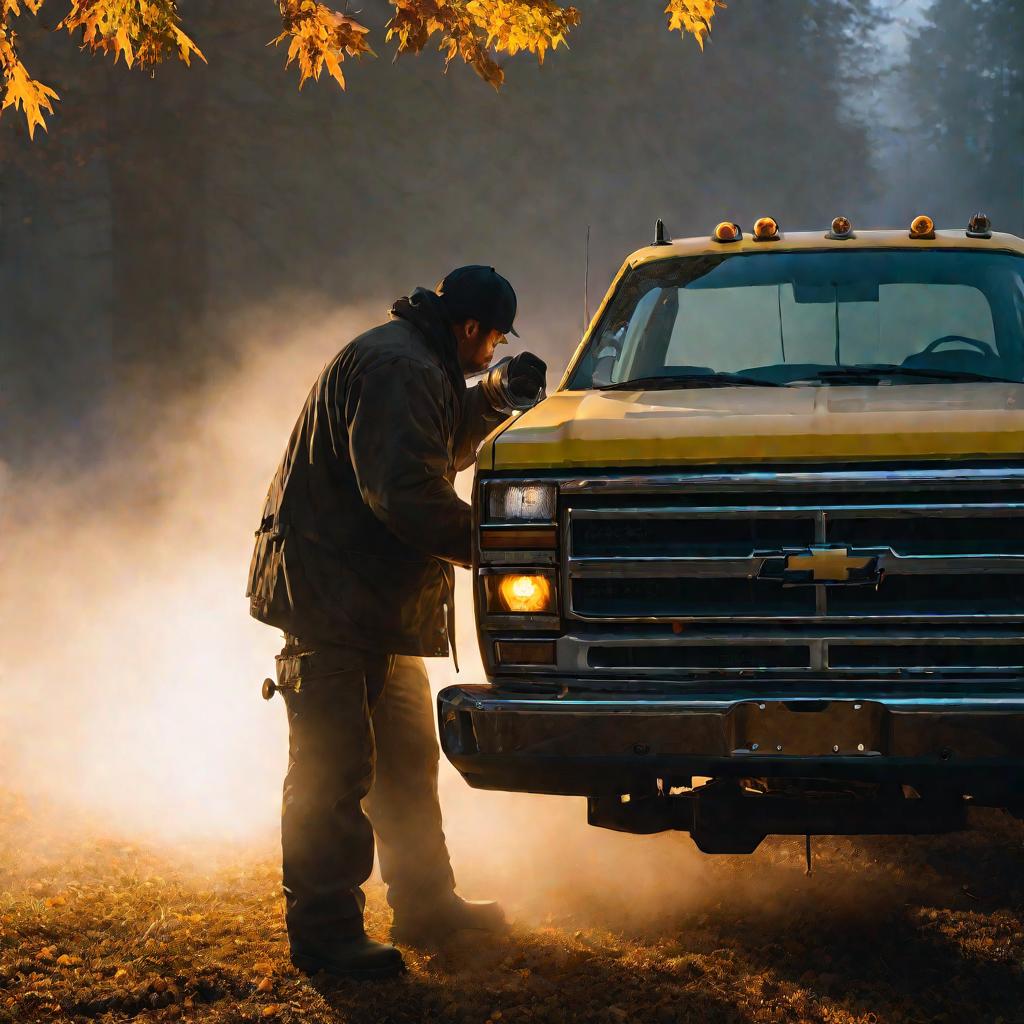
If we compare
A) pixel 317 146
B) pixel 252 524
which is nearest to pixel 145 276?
pixel 317 146

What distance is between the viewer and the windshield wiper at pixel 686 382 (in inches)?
180

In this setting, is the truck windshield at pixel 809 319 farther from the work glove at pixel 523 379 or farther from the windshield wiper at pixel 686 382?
the work glove at pixel 523 379

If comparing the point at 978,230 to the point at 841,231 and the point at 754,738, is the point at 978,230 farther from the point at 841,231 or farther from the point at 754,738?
the point at 754,738

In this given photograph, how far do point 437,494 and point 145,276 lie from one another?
10301 mm

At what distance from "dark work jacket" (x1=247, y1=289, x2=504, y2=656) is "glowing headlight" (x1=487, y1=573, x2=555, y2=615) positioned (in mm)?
525

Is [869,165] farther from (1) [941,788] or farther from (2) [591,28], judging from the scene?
(1) [941,788]

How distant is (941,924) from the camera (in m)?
4.83

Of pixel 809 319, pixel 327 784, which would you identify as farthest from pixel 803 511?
pixel 327 784

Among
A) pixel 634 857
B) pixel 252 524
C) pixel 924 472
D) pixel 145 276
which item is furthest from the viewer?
pixel 145 276

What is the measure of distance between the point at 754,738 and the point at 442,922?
181 centimetres

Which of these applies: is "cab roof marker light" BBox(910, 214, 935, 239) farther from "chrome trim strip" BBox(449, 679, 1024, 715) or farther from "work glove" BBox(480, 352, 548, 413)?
"chrome trim strip" BBox(449, 679, 1024, 715)

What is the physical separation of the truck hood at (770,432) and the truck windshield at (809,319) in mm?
676

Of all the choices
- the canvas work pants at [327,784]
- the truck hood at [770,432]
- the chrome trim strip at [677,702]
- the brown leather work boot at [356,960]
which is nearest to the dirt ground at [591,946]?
the brown leather work boot at [356,960]

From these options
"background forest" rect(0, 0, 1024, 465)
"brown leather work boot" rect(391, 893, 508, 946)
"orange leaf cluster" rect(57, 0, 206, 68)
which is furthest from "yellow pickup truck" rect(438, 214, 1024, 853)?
"background forest" rect(0, 0, 1024, 465)
